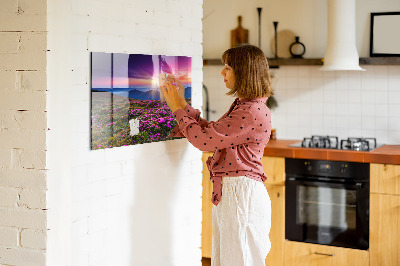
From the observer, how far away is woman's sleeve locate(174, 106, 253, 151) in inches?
107

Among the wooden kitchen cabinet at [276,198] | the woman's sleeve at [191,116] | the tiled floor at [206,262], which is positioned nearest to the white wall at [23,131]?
the woman's sleeve at [191,116]

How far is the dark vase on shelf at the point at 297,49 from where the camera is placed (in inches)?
194

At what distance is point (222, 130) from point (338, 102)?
2368 mm

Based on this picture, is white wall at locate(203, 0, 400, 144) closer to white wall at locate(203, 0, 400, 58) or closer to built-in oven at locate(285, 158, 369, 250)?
white wall at locate(203, 0, 400, 58)

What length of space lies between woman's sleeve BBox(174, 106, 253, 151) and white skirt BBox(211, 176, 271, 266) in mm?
202

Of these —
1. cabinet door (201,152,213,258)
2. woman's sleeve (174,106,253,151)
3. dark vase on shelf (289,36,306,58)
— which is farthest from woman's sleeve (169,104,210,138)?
dark vase on shelf (289,36,306,58)

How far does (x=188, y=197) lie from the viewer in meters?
3.26

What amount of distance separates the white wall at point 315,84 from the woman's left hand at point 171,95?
224 cm

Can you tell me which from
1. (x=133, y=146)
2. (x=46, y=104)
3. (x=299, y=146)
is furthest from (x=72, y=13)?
(x=299, y=146)

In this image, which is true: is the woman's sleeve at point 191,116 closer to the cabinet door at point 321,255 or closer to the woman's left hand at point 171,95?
the woman's left hand at point 171,95

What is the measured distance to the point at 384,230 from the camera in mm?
4094

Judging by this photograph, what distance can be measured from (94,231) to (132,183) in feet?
1.07

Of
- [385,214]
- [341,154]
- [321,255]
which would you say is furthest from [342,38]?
[321,255]

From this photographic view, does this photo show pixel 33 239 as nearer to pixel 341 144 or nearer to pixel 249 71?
pixel 249 71
